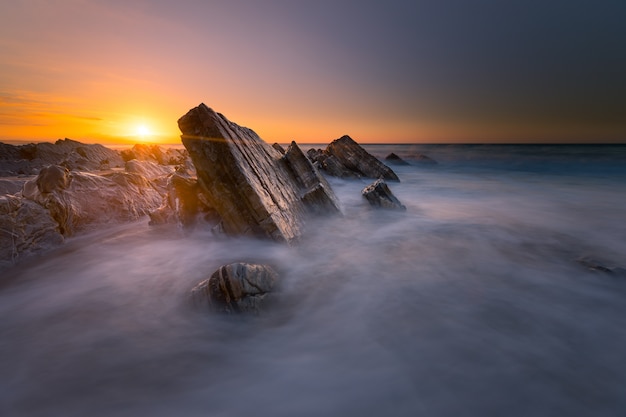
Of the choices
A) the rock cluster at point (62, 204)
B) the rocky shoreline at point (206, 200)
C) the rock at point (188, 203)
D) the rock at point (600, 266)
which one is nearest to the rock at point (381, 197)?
the rocky shoreline at point (206, 200)

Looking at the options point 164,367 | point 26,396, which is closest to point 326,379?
point 164,367

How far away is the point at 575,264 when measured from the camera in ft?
20.4

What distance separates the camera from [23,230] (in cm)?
586

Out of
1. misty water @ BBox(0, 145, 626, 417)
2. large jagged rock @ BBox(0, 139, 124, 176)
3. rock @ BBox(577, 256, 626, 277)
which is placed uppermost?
large jagged rock @ BBox(0, 139, 124, 176)

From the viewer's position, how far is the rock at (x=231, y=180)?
6348mm

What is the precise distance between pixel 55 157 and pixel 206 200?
53.2 feet

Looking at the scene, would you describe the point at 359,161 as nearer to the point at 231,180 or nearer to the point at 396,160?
the point at 231,180

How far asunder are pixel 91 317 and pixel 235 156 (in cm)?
407

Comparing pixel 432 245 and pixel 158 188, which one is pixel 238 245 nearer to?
pixel 432 245

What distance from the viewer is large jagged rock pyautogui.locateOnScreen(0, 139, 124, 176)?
1456cm

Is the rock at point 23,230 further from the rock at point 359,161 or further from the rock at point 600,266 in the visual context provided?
the rock at point 359,161

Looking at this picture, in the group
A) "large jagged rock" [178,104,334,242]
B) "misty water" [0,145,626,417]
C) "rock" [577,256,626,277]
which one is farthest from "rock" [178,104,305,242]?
"rock" [577,256,626,277]

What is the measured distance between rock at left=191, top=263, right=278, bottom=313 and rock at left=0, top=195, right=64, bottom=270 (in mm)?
4475

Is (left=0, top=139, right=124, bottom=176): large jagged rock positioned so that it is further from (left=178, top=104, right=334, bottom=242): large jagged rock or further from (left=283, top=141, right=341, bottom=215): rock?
(left=283, top=141, right=341, bottom=215): rock
